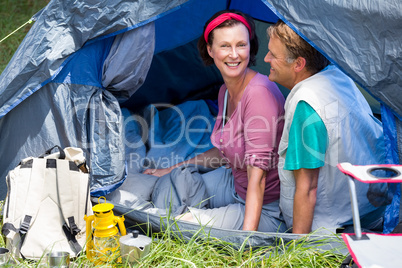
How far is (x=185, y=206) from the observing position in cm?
227

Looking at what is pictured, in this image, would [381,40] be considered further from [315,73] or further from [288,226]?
[288,226]

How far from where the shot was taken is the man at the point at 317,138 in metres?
1.82

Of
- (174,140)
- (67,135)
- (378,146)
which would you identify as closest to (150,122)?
(174,140)

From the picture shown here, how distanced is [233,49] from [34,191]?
1.05m

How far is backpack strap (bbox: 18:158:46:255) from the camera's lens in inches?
79.3

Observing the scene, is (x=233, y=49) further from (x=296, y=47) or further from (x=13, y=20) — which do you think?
(x=13, y=20)

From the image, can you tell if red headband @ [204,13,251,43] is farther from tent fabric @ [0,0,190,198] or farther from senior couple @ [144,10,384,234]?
tent fabric @ [0,0,190,198]

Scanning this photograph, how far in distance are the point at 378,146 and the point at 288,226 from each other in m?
0.50

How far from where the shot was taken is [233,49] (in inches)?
83.6

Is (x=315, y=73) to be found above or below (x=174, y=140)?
above

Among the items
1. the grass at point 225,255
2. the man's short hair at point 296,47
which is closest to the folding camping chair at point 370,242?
the grass at point 225,255

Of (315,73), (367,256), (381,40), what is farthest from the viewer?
(315,73)

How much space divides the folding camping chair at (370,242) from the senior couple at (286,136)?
0.29 m

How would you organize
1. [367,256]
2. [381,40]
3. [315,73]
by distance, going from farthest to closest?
1. [315,73]
2. [381,40]
3. [367,256]
